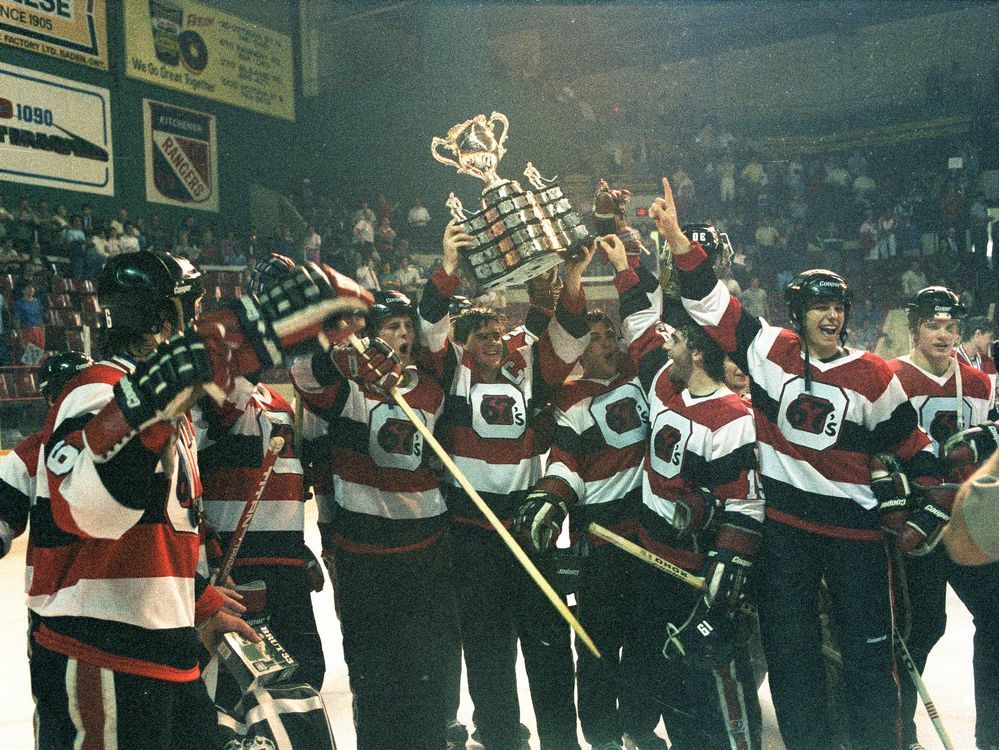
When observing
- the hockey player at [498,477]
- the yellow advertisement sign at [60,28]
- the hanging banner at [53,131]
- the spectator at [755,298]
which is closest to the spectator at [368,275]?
the hanging banner at [53,131]

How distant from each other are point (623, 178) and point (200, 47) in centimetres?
552

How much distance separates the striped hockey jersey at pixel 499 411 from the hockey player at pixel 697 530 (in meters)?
0.24

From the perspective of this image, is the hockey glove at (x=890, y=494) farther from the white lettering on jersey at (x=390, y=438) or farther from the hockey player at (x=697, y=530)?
the white lettering on jersey at (x=390, y=438)

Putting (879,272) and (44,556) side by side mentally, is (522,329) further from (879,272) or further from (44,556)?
(879,272)

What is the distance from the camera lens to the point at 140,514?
1.43 meters

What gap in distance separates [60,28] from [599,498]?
6985mm

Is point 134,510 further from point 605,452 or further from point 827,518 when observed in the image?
point 827,518

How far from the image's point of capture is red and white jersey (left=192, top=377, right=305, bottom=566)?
8.00 feet

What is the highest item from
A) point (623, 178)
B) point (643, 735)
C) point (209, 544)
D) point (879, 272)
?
point (623, 178)

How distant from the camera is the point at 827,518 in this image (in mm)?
2350

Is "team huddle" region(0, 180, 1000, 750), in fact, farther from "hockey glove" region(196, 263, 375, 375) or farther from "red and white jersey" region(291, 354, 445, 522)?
"hockey glove" region(196, 263, 375, 375)

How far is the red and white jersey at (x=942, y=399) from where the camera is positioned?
9.47ft

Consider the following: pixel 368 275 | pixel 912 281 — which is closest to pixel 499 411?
pixel 368 275

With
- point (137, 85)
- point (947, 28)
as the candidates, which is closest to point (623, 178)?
point (947, 28)
